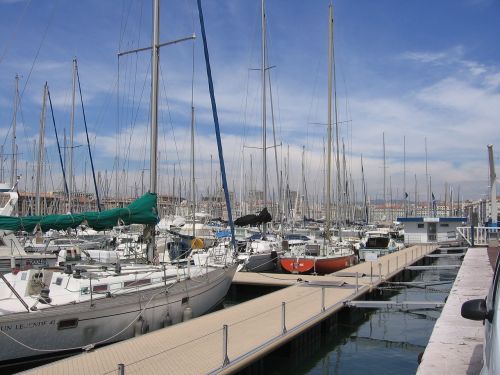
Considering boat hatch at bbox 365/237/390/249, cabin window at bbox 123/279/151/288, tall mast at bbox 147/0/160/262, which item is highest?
tall mast at bbox 147/0/160/262

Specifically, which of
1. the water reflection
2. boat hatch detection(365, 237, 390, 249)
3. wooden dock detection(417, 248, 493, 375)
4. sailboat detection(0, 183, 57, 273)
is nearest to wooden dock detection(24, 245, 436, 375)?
Answer: the water reflection

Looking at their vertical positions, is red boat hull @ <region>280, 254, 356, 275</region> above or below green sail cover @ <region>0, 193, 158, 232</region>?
below

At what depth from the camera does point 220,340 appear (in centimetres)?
1126

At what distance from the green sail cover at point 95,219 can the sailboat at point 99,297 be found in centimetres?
2

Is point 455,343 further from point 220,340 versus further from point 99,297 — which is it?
point 99,297

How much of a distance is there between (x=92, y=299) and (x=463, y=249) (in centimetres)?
3413

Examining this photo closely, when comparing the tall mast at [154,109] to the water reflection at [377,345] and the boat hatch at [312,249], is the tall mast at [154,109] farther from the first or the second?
the boat hatch at [312,249]

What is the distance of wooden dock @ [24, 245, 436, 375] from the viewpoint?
9227mm

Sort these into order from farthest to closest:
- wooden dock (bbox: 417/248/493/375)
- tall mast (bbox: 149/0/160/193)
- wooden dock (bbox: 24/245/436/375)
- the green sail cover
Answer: tall mast (bbox: 149/0/160/193) → the green sail cover → wooden dock (bbox: 24/245/436/375) → wooden dock (bbox: 417/248/493/375)

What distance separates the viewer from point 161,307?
13.4m

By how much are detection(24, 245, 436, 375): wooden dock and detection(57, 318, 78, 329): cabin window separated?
110 centimetres

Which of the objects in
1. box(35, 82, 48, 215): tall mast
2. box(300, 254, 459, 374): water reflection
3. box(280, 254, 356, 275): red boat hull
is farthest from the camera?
box(35, 82, 48, 215): tall mast

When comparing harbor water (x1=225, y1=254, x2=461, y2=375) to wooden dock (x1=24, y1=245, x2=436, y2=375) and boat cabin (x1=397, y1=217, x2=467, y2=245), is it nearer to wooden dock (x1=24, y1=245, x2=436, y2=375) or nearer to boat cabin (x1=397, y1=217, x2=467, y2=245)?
wooden dock (x1=24, y1=245, x2=436, y2=375)

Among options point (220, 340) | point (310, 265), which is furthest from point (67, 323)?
point (310, 265)
